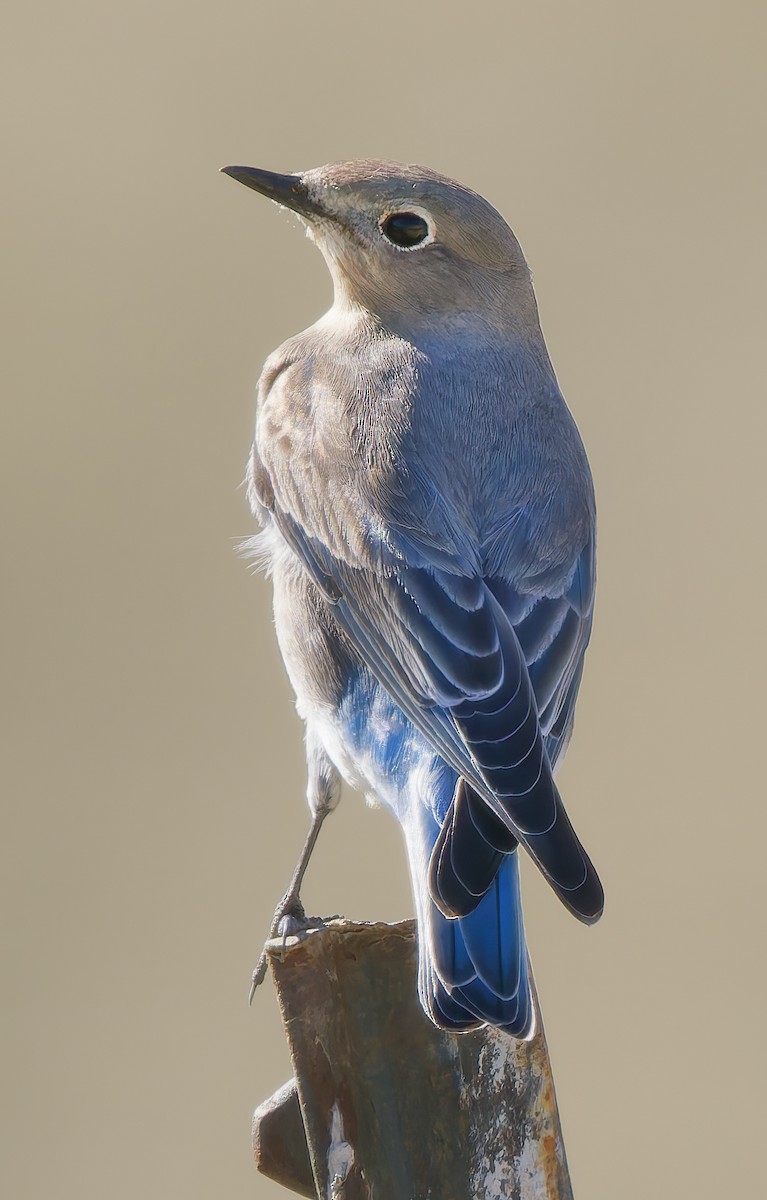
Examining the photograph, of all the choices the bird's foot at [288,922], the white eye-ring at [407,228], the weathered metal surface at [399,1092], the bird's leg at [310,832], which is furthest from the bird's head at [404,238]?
the weathered metal surface at [399,1092]

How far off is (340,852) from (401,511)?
3285mm

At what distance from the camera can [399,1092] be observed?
244 cm

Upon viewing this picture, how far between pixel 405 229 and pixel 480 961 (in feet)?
6.07

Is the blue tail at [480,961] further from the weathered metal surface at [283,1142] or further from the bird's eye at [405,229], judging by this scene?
the bird's eye at [405,229]

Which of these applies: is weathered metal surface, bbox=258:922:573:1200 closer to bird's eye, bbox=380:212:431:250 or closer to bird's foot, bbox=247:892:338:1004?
bird's foot, bbox=247:892:338:1004

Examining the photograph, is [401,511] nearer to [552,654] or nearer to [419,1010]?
[552,654]

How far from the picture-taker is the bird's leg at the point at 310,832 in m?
3.88

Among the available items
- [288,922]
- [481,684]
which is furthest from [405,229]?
[288,922]

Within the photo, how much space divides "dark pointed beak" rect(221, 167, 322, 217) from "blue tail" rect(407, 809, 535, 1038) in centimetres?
168

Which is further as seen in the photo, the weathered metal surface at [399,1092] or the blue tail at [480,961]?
the blue tail at [480,961]

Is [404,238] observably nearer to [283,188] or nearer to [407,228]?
[407,228]

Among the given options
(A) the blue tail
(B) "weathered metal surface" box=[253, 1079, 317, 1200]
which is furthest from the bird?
(B) "weathered metal surface" box=[253, 1079, 317, 1200]

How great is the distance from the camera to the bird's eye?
3.75 metres

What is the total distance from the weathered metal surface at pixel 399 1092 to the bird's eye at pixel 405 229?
70.9 inches
